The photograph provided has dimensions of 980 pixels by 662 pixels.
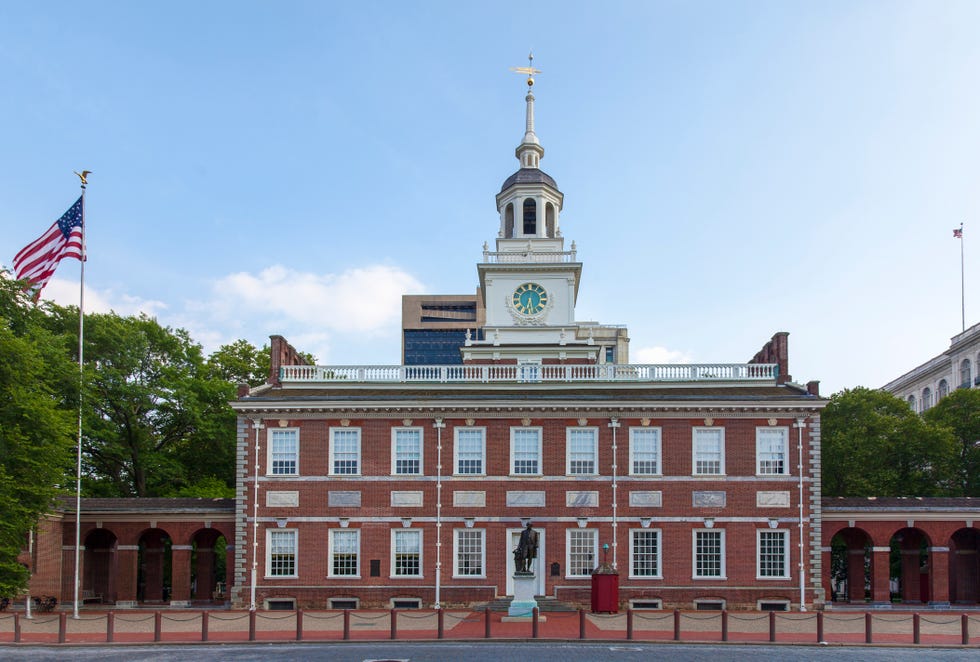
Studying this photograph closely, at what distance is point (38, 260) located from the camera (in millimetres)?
38938

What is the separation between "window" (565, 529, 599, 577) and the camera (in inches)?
1602

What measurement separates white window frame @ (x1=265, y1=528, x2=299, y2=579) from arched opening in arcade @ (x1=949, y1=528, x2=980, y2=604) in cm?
2712

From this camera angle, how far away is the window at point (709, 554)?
40.6 metres

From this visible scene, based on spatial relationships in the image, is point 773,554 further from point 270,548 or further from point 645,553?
point 270,548

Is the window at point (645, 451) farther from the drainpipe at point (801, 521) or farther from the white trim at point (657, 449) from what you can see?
the drainpipe at point (801, 521)

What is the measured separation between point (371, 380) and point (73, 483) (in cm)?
1609

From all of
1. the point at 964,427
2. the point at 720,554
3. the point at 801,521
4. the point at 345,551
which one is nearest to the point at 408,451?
the point at 345,551

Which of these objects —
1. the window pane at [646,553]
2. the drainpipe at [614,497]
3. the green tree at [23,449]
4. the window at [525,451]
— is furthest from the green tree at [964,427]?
the green tree at [23,449]

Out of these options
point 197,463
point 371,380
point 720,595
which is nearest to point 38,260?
point 371,380

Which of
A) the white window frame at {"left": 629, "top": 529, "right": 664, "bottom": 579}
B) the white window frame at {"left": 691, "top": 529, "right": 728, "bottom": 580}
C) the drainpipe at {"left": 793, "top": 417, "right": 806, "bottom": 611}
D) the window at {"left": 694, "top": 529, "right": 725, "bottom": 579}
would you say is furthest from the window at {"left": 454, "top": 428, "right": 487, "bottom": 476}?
the drainpipe at {"left": 793, "top": 417, "right": 806, "bottom": 611}

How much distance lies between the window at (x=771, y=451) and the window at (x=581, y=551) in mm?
7004

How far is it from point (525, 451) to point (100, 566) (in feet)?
66.7

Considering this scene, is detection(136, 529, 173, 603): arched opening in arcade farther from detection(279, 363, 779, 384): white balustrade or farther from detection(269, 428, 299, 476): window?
detection(279, 363, 779, 384): white balustrade

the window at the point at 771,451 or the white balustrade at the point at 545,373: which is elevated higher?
the white balustrade at the point at 545,373
